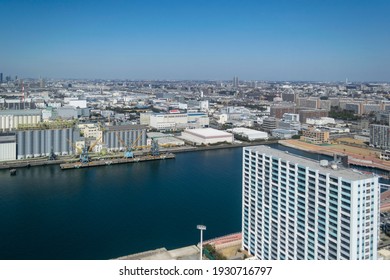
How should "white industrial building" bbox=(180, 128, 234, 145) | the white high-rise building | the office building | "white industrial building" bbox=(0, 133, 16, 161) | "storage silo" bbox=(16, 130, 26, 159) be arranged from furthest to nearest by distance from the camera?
"white industrial building" bbox=(180, 128, 234, 145)
the office building
"storage silo" bbox=(16, 130, 26, 159)
"white industrial building" bbox=(0, 133, 16, 161)
the white high-rise building

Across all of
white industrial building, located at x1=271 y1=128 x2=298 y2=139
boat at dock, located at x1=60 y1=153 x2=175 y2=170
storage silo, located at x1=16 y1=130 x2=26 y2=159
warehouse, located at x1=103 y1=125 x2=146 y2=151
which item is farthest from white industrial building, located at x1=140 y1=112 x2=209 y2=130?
storage silo, located at x1=16 y1=130 x2=26 y2=159

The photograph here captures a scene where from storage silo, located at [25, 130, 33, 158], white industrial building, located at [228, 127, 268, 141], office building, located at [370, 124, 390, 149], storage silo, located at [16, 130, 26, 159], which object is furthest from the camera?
white industrial building, located at [228, 127, 268, 141]

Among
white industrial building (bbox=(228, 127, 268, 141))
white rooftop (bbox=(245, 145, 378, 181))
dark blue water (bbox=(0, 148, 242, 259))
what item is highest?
white rooftop (bbox=(245, 145, 378, 181))

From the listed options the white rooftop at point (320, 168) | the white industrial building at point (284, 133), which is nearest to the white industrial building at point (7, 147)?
the white rooftop at point (320, 168)

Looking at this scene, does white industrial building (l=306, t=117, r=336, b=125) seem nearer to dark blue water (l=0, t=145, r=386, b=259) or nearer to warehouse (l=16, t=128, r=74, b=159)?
dark blue water (l=0, t=145, r=386, b=259)

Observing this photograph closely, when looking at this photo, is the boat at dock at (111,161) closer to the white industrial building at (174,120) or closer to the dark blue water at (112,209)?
the dark blue water at (112,209)

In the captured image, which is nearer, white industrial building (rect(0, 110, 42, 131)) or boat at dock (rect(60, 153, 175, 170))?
boat at dock (rect(60, 153, 175, 170))

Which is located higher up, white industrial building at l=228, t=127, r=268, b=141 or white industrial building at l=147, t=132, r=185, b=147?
white industrial building at l=228, t=127, r=268, b=141
